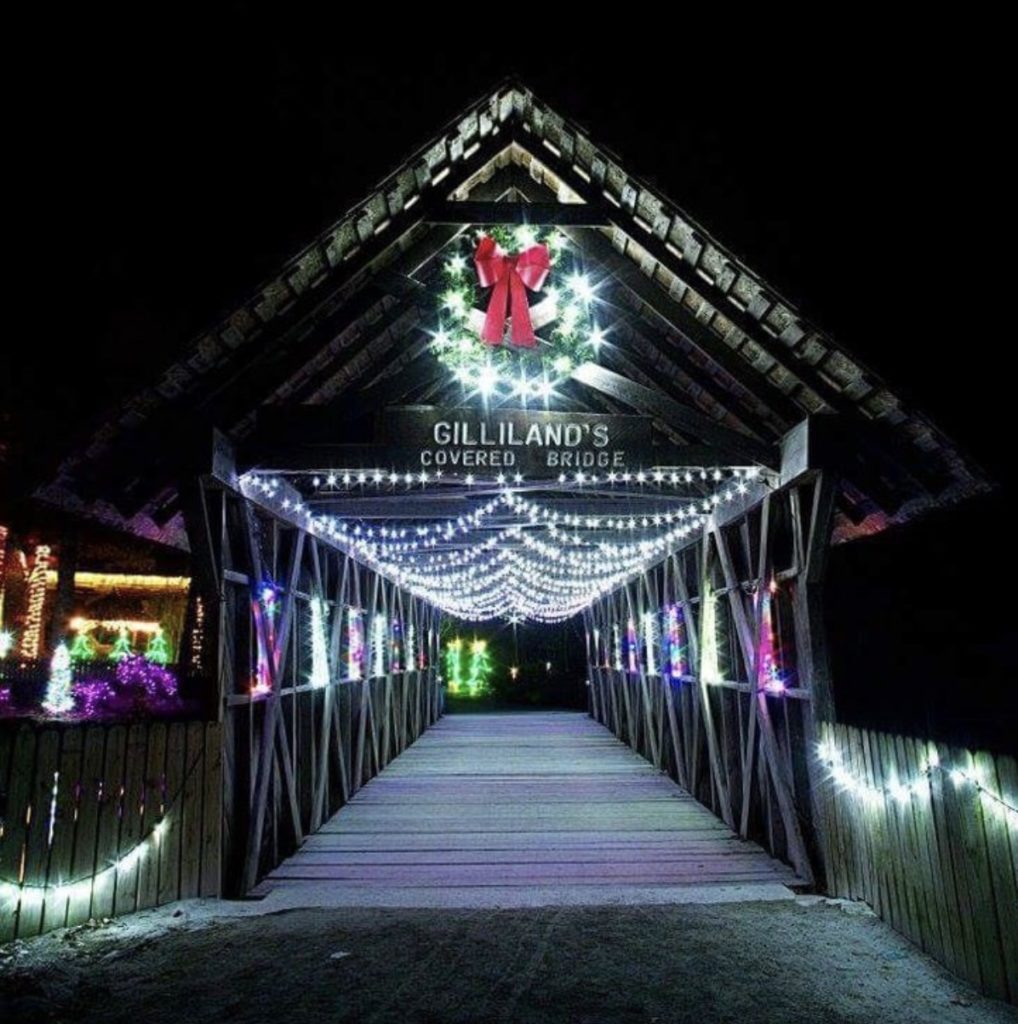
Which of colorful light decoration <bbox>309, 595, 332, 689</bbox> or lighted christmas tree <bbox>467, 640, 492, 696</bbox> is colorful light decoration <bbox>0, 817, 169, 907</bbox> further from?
lighted christmas tree <bbox>467, 640, 492, 696</bbox>

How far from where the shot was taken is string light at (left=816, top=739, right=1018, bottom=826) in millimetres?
3656

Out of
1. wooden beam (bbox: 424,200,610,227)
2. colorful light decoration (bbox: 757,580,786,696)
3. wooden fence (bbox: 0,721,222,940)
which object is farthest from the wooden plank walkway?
wooden beam (bbox: 424,200,610,227)

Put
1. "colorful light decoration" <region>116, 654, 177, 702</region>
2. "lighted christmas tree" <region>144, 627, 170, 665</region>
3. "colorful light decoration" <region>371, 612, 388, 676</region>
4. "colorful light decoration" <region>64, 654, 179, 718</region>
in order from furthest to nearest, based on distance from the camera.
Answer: "lighted christmas tree" <region>144, 627, 170, 665</region> < "colorful light decoration" <region>371, 612, 388, 676</region> < "colorful light decoration" <region>116, 654, 177, 702</region> < "colorful light decoration" <region>64, 654, 179, 718</region>

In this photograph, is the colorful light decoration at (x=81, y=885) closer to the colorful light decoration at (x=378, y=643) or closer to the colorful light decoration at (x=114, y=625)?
the colorful light decoration at (x=378, y=643)

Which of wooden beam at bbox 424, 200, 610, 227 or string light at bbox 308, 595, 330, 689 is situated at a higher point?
wooden beam at bbox 424, 200, 610, 227

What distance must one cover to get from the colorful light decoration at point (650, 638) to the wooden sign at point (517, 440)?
20.3 feet

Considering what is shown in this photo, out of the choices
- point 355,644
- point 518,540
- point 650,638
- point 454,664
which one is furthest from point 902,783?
point 454,664

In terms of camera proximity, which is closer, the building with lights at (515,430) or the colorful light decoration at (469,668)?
the building with lights at (515,430)

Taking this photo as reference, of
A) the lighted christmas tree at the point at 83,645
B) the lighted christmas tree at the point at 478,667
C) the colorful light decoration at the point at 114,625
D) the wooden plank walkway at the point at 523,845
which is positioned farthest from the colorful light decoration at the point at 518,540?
the lighted christmas tree at the point at 83,645

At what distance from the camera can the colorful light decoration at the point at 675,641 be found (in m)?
10.1

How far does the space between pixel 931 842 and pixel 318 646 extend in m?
6.40

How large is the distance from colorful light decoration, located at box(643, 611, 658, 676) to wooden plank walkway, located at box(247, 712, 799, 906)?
1658 millimetres

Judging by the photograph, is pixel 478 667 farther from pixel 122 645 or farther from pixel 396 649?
pixel 396 649

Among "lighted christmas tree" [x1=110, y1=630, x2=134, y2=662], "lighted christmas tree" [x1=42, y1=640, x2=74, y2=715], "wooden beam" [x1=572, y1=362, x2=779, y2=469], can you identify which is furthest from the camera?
"lighted christmas tree" [x1=110, y1=630, x2=134, y2=662]
